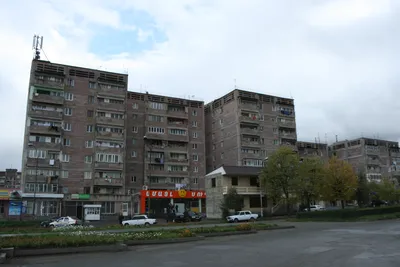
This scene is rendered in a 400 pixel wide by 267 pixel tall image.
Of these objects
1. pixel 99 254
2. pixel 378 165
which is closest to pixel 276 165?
pixel 99 254

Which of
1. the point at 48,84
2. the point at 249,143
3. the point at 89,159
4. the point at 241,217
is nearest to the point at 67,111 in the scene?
the point at 48,84

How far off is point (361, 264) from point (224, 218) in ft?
134

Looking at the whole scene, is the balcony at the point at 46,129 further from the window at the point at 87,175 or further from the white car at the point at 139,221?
the white car at the point at 139,221

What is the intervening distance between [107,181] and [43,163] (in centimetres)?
1197

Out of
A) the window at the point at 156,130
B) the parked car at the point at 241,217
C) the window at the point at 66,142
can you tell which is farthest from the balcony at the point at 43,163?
the parked car at the point at 241,217

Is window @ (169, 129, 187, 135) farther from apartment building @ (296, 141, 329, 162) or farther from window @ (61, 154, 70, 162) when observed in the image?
apartment building @ (296, 141, 329, 162)

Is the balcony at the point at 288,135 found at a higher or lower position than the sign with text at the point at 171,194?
higher

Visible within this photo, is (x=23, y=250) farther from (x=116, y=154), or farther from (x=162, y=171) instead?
(x=162, y=171)

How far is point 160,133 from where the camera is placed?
8256 cm

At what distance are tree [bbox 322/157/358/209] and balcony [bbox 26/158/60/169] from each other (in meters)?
46.8

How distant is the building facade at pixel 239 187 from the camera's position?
56.3 metres

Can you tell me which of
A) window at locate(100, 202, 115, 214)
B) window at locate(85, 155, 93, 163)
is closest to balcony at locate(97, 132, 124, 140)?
window at locate(85, 155, 93, 163)

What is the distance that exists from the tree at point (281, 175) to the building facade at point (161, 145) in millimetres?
26940

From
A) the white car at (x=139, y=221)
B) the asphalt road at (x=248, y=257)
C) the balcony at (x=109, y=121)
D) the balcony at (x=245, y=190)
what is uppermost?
the balcony at (x=109, y=121)
